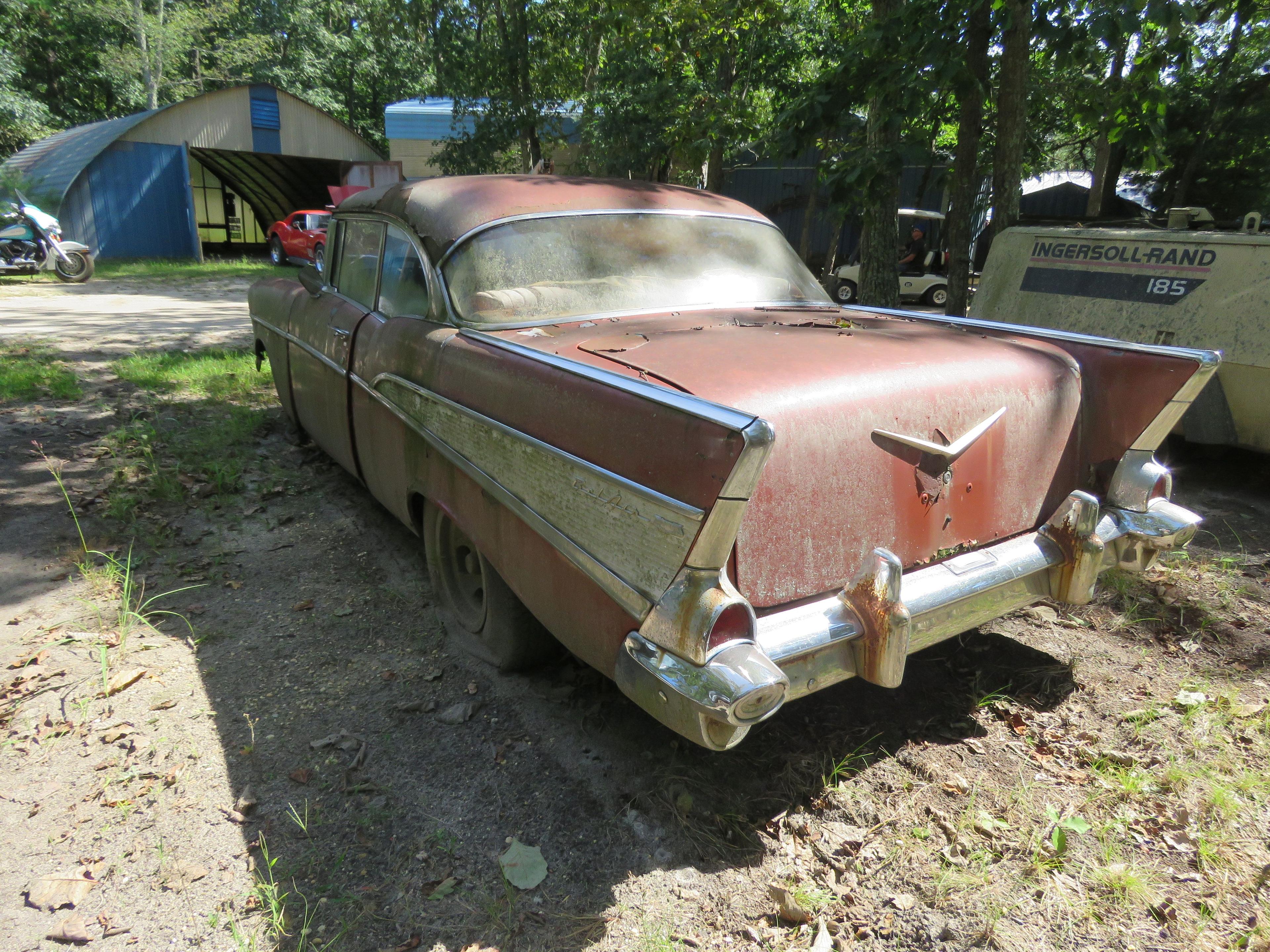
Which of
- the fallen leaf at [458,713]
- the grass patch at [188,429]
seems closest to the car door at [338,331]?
the grass patch at [188,429]

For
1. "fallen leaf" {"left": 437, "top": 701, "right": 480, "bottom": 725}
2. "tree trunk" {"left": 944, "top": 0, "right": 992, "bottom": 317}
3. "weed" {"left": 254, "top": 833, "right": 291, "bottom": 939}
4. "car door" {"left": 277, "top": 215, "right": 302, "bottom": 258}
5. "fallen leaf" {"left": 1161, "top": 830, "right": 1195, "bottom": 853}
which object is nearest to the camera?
"weed" {"left": 254, "top": 833, "right": 291, "bottom": 939}

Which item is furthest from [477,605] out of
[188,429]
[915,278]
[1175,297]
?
[915,278]

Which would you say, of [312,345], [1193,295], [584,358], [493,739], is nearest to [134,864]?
[493,739]

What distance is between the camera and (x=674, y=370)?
230 centimetres

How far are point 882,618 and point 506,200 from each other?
230 cm

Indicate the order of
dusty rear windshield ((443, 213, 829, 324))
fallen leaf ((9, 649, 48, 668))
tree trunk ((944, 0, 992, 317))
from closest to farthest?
fallen leaf ((9, 649, 48, 668)), dusty rear windshield ((443, 213, 829, 324)), tree trunk ((944, 0, 992, 317))

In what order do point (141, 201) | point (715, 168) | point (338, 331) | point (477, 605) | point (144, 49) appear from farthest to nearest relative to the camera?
point (144, 49)
point (141, 201)
point (715, 168)
point (338, 331)
point (477, 605)

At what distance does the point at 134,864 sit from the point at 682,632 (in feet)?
5.16

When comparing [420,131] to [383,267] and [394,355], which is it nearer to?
[383,267]

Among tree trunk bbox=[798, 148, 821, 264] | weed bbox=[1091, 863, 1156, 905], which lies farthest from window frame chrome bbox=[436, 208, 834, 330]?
tree trunk bbox=[798, 148, 821, 264]

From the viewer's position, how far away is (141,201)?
770 inches

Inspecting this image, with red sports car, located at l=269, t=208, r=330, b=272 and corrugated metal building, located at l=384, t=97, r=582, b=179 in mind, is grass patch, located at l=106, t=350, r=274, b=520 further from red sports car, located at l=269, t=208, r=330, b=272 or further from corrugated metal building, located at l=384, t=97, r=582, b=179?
corrugated metal building, located at l=384, t=97, r=582, b=179

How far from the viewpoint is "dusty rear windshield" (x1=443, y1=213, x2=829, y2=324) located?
312 centimetres

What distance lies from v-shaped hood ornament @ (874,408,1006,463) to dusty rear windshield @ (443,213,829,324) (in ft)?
4.28
